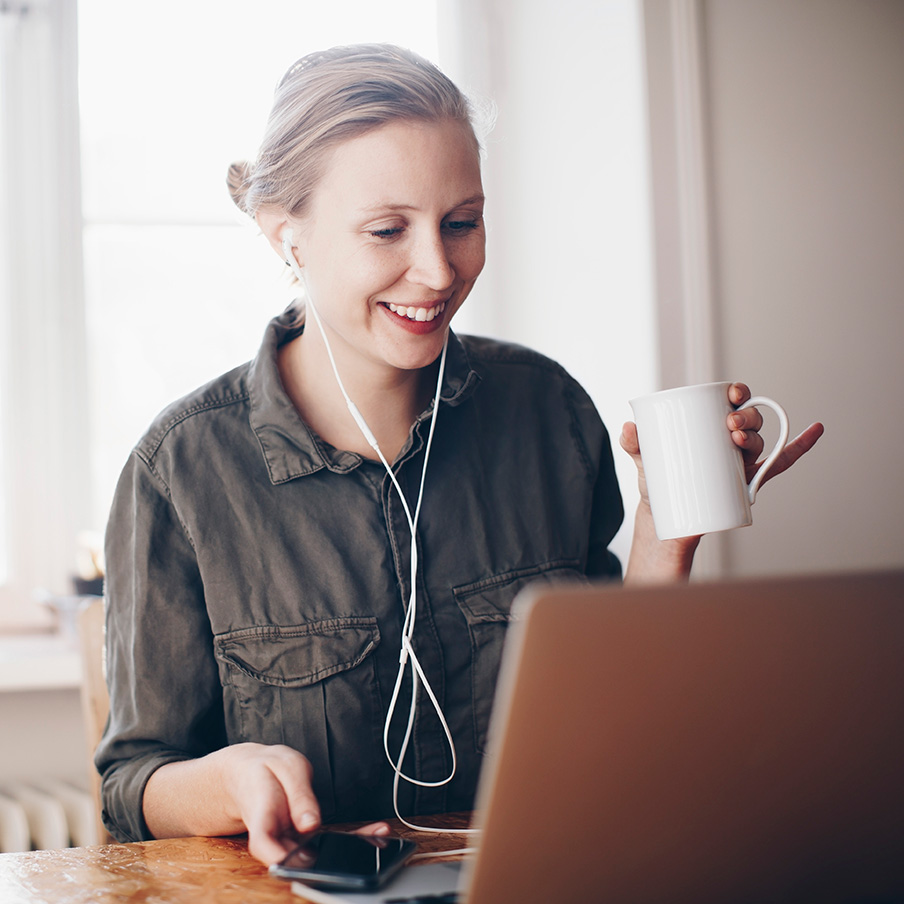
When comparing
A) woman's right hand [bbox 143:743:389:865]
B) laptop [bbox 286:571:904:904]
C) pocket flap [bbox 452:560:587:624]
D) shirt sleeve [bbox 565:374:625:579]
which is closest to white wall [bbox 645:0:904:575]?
shirt sleeve [bbox 565:374:625:579]

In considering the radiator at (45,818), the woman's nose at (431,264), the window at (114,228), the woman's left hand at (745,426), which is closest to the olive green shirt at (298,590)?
the woman's nose at (431,264)

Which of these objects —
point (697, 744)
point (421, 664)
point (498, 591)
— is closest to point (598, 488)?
point (498, 591)

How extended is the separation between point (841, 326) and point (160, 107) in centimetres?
151

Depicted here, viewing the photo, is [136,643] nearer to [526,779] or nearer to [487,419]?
[487,419]

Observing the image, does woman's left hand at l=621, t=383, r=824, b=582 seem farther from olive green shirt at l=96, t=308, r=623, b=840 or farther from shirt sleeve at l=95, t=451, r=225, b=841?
shirt sleeve at l=95, t=451, r=225, b=841

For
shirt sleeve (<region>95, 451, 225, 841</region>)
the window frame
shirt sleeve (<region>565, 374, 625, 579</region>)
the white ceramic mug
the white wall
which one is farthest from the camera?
the window frame

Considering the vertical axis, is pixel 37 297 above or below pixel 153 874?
above

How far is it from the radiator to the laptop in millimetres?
1430

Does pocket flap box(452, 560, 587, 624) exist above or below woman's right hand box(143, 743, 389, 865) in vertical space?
above

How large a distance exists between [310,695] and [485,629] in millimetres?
210

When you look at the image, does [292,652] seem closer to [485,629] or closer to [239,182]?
[485,629]

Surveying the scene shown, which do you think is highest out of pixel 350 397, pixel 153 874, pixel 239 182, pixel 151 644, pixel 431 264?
pixel 239 182

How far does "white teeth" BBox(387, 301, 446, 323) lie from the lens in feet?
3.16

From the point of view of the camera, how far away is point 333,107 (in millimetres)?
950
